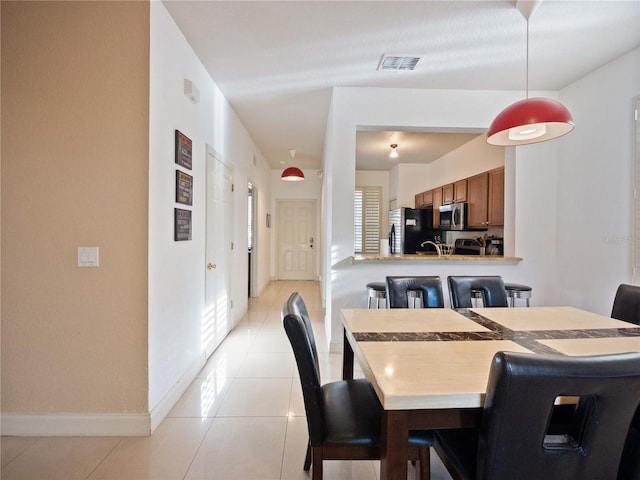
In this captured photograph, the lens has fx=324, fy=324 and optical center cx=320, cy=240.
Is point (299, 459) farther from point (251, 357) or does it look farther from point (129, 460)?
point (251, 357)

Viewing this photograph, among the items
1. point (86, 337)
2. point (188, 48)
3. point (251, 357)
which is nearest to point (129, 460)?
point (86, 337)

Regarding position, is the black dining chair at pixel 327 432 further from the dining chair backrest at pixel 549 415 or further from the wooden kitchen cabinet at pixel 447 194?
the wooden kitchen cabinet at pixel 447 194

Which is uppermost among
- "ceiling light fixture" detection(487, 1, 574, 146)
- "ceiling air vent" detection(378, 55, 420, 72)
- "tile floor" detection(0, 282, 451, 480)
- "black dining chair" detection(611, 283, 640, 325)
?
"ceiling air vent" detection(378, 55, 420, 72)

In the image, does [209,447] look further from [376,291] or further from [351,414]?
[376,291]

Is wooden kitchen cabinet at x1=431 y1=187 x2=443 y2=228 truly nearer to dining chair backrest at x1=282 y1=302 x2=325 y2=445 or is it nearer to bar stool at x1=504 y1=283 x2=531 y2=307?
bar stool at x1=504 y1=283 x2=531 y2=307

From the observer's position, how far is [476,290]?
A: 2.43 meters

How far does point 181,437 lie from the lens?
2.00 metres

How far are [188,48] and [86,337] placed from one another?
2227 millimetres

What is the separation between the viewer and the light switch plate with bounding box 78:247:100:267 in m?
2.00

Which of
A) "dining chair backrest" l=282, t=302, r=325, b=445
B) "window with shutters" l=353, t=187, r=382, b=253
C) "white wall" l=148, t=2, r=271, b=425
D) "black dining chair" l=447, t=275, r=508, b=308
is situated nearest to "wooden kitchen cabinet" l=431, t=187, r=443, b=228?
"window with shutters" l=353, t=187, r=382, b=253

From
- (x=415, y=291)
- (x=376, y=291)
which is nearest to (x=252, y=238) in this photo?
(x=376, y=291)

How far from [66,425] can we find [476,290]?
2.88m

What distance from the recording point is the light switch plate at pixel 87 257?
200 cm

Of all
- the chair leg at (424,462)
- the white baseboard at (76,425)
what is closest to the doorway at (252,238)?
the white baseboard at (76,425)
